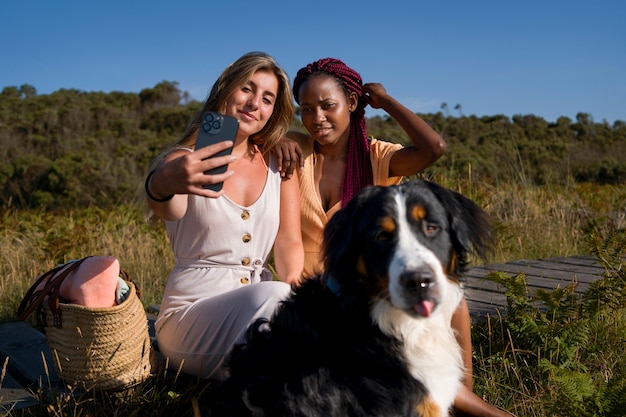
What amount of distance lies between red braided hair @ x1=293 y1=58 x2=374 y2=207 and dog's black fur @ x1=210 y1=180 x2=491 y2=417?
5.05 ft

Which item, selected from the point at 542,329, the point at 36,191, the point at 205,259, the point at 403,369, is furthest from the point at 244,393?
the point at 36,191

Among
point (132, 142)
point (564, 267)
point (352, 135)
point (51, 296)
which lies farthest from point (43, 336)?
point (132, 142)

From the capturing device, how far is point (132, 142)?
22078 mm

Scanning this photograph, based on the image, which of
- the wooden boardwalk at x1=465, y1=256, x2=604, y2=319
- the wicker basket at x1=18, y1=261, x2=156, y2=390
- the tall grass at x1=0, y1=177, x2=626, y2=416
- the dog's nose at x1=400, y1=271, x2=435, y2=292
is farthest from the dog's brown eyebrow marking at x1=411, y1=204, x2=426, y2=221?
the wooden boardwalk at x1=465, y1=256, x2=604, y2=319

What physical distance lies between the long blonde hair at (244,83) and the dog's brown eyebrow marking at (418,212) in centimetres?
155

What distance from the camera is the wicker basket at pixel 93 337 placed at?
2.72m

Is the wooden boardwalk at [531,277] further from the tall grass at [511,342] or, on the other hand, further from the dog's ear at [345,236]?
the dog's ear at [345,236]

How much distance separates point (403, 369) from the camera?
215 cm

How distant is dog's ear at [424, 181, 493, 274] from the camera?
2277 mm

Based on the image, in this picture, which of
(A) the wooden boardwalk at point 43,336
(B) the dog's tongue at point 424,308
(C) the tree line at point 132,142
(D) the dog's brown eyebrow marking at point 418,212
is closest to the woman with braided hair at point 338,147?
(A) the wooden boardwalk at point 43,336

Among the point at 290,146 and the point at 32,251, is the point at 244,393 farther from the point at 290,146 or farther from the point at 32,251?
the point at 32,251

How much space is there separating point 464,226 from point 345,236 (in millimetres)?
484

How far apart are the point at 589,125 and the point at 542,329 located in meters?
25.7

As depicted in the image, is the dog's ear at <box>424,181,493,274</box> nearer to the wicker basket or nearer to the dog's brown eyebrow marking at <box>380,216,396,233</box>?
the dog's brown eyebrow marking at <box>380,216,396,233</box>
